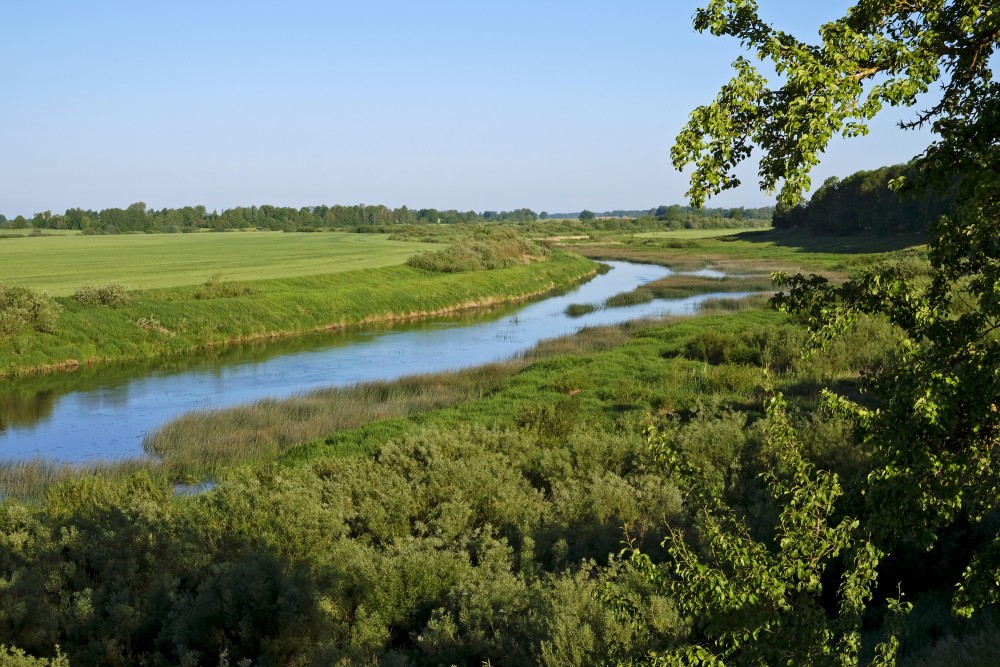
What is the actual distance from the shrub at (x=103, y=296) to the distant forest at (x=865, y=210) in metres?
52.9

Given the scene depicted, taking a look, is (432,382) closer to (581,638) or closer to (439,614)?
(439,614)

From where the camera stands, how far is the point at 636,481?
12.5 meters

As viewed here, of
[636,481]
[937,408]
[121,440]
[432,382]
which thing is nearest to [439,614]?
[636,481]

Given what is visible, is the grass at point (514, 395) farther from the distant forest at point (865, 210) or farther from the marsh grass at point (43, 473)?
the distant forest at point (865, 210)

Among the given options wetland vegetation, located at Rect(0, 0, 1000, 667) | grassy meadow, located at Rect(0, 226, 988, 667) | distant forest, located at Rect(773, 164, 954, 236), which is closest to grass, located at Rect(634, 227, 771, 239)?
Result: distant forest, located at Rect(773, 164, 954, 236)

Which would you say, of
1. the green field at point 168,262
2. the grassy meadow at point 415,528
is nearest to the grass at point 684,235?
the green field at point 168,262

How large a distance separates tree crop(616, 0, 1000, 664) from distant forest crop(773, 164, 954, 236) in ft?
219

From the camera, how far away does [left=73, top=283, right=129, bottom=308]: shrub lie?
34531mm

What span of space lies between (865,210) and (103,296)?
77000 mm

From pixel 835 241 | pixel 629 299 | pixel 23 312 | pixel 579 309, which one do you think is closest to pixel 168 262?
pixel 23 312

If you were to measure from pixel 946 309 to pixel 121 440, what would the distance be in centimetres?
1814

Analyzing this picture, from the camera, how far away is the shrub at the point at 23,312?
Result: 93.2ft

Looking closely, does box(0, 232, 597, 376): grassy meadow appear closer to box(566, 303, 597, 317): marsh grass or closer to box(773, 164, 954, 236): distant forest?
box(566, 303, 597, 317): marsh grass

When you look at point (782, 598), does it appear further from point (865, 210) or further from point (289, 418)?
point (865, 210)
